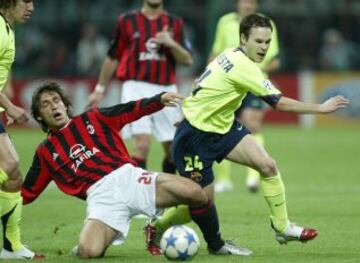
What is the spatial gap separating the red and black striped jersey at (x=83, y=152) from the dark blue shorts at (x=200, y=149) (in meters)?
0.45

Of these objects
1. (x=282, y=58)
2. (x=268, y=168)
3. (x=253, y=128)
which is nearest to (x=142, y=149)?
(x=253, y=128)

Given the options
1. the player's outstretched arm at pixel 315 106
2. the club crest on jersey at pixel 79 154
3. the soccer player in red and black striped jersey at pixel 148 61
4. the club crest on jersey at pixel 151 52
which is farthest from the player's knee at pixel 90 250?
the club crest on jersey at pixel 151 52

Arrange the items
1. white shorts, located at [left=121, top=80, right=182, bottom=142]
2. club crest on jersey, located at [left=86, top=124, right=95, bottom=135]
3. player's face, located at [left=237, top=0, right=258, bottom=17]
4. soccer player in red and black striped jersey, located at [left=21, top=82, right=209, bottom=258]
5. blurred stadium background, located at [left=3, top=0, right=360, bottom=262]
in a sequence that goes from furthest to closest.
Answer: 1. blurred stadium background, located at [left=3, top=0, right=360, bottom=262]
2. player's face, located at [left=237, top=0, right=258, bottom=17]
3. white shorts, located at [left=121, top=80, right=182, bottom=142]
4. club crest on jersey, located at [left=86, top=124, right=95, bottom=135]
5. soccer player in red and black striped jersey, located at [left=21, top=82, right=209, bottom=258]

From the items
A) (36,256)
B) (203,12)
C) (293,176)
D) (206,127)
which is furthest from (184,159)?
(203,12)

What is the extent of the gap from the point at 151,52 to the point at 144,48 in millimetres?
89

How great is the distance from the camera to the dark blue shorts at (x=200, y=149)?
8.05 metres

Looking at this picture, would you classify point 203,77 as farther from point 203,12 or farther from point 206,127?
point 203,12

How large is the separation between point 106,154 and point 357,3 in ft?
54.6

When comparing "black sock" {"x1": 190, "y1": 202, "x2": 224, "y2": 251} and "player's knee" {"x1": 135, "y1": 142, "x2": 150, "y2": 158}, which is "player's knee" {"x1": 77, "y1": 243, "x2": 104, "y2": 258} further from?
"player's knee" {"x1": 135, "y1": 142, "x2": 150, "y2": 158}

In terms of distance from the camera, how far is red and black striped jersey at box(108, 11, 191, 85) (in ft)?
36.4

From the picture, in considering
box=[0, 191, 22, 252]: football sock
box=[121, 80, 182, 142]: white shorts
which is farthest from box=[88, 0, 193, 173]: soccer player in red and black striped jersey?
box=[0, 191, 22, 252]: football sock

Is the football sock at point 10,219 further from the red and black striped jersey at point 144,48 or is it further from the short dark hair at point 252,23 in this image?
the red and black striped jersey at point 144,48

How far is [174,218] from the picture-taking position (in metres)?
8.09

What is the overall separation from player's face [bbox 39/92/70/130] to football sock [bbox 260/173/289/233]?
1675 millimetres
